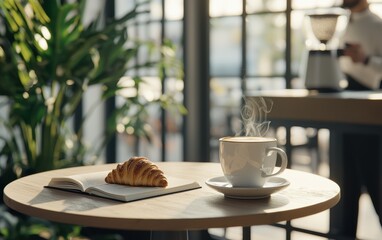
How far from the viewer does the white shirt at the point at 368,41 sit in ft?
8.18

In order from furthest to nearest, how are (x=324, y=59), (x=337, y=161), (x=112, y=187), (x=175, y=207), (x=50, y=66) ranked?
(x=50, y=66), (x=324, y=59), (x=337, y=161), (x=112, y=187), (x=175, y=207)

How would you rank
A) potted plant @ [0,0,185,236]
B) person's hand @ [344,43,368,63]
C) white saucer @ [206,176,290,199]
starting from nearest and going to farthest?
white saucer @ [206,176,290,199], person's hand @ [344,43,368,63], potted plant @ [0,0,185,236]

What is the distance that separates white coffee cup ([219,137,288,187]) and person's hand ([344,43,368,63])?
1204mm

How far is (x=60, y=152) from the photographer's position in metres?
3.23

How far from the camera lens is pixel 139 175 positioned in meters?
1.47

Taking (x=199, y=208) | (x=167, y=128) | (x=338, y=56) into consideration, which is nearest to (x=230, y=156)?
(x=199, y=208)

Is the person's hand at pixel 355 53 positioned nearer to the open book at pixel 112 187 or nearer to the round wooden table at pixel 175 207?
the round wooden table at pixel 175 207

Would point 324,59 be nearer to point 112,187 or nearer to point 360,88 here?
point 360,88

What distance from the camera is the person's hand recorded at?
251 cm

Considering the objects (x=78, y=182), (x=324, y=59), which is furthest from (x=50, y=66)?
(x=78, y=182)

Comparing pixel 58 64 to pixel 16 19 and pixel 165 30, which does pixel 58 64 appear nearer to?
pixel 16 19

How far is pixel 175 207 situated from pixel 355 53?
1.44m

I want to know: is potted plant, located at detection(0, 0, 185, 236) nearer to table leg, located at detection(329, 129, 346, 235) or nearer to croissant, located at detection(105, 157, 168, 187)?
table leg, located at detection(329, 129, 346, 235)

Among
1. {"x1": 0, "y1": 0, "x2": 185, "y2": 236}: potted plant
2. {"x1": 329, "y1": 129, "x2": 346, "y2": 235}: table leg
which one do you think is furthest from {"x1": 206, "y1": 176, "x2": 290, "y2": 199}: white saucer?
{"x1": 0, "y1": 0, "x2": 185, "y2": 236}: potted plant
